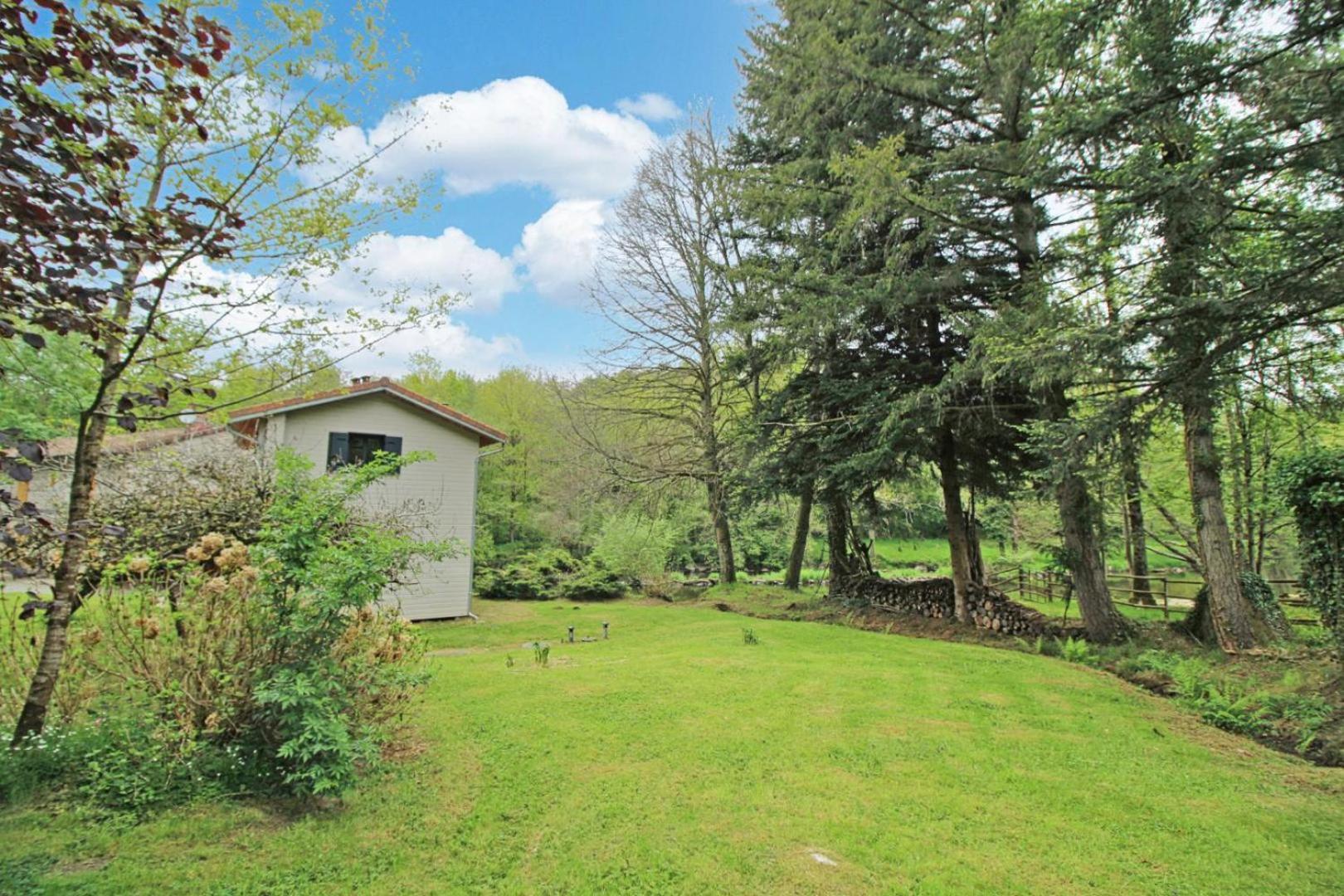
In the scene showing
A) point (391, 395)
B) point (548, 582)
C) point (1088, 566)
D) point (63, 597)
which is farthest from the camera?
point (548, 582)

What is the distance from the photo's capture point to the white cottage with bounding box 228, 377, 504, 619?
1209cm

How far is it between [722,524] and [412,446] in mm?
8828

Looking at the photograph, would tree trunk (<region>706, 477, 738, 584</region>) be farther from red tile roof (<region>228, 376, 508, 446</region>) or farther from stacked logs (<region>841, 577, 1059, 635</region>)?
red tile roof (<region>228, 376, 508, 446</region>)

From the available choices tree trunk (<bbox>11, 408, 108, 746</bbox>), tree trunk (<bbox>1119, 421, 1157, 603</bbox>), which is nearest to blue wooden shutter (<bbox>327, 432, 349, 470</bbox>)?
tree trunk (<bbox>11, 408, 108, 746</bbox>)

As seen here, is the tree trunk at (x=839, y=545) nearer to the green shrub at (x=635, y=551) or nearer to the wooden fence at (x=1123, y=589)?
the wooden fence at (x=1123, y=589)

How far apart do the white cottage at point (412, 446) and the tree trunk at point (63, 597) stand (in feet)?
26.4

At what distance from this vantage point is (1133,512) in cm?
1427

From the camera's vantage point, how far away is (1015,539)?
19.8 metres

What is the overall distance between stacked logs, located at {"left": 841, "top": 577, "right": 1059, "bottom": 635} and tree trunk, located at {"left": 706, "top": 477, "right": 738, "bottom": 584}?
13.0ft

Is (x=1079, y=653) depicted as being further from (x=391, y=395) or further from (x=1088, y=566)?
(x=391, y=395)

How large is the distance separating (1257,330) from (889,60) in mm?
7430

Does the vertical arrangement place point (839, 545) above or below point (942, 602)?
above

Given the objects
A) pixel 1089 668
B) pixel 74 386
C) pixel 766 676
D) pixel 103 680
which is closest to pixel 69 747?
pixel 103 680

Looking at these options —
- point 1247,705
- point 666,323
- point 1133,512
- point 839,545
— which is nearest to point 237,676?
point 1247,705
